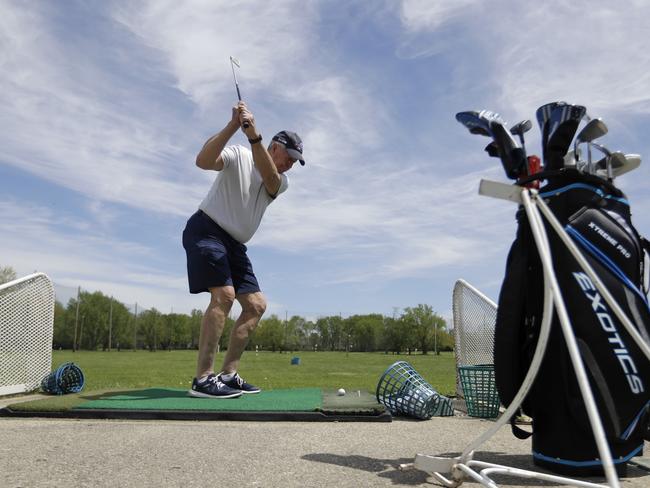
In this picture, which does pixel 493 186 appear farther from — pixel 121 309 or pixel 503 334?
pixel 121 309

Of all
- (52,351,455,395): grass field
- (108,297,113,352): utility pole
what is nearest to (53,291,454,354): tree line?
(108,297,113,352): utility pole

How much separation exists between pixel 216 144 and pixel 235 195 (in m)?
0.51

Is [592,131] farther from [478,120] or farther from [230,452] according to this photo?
[230,452]

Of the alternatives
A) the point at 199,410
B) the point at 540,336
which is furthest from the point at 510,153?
the point at 199,410

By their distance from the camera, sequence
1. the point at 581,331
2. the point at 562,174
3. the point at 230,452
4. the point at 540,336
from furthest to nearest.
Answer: the point at 230,452 → the point at 562,174 → the point at 581,331 → the point at 540,336

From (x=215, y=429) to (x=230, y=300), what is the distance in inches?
63.6

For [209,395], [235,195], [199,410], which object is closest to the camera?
[199,410]

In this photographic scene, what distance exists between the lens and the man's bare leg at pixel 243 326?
5.08 meters

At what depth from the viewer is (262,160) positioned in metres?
4.82

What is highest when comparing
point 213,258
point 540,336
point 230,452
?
point 213,258

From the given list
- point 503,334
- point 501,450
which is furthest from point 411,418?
point 503,334

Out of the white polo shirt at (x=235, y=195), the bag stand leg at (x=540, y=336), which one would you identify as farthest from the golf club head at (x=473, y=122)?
the white polo shirt at (x=235, y=195)

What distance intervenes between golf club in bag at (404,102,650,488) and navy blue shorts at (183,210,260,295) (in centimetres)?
280

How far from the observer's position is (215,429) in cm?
338
